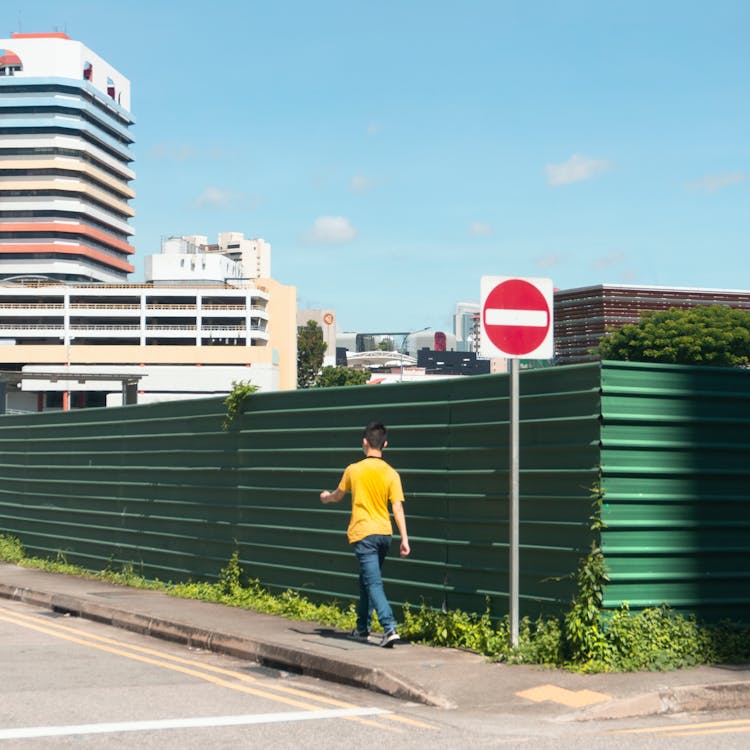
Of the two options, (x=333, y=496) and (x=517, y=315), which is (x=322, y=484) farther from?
(x=517, y=315)

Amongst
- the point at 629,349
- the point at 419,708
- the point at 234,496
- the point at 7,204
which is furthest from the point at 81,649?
the point at 7,204

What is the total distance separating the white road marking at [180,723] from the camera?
7.54m

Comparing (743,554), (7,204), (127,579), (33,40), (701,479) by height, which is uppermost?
(33,40)

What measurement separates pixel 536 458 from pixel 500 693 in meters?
2.10

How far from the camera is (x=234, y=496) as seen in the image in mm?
14000

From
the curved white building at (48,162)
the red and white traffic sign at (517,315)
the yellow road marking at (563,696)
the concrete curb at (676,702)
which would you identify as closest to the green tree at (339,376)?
the curved white building at (48,162)

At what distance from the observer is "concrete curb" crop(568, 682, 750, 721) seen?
7.97m

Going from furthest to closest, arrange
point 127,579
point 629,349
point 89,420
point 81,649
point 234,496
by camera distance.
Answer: point 629,349
point 89,420
point 127,579
point 234,496
point 81,649

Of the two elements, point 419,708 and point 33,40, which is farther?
point 33,40

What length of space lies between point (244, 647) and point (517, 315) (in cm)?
378

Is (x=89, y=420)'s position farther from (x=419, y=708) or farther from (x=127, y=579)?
A: (x=419, y=708)

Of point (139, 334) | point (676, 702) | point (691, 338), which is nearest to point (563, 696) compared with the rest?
point (676, 702)

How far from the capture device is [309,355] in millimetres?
182750

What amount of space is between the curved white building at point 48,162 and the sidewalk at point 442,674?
6350 inches
